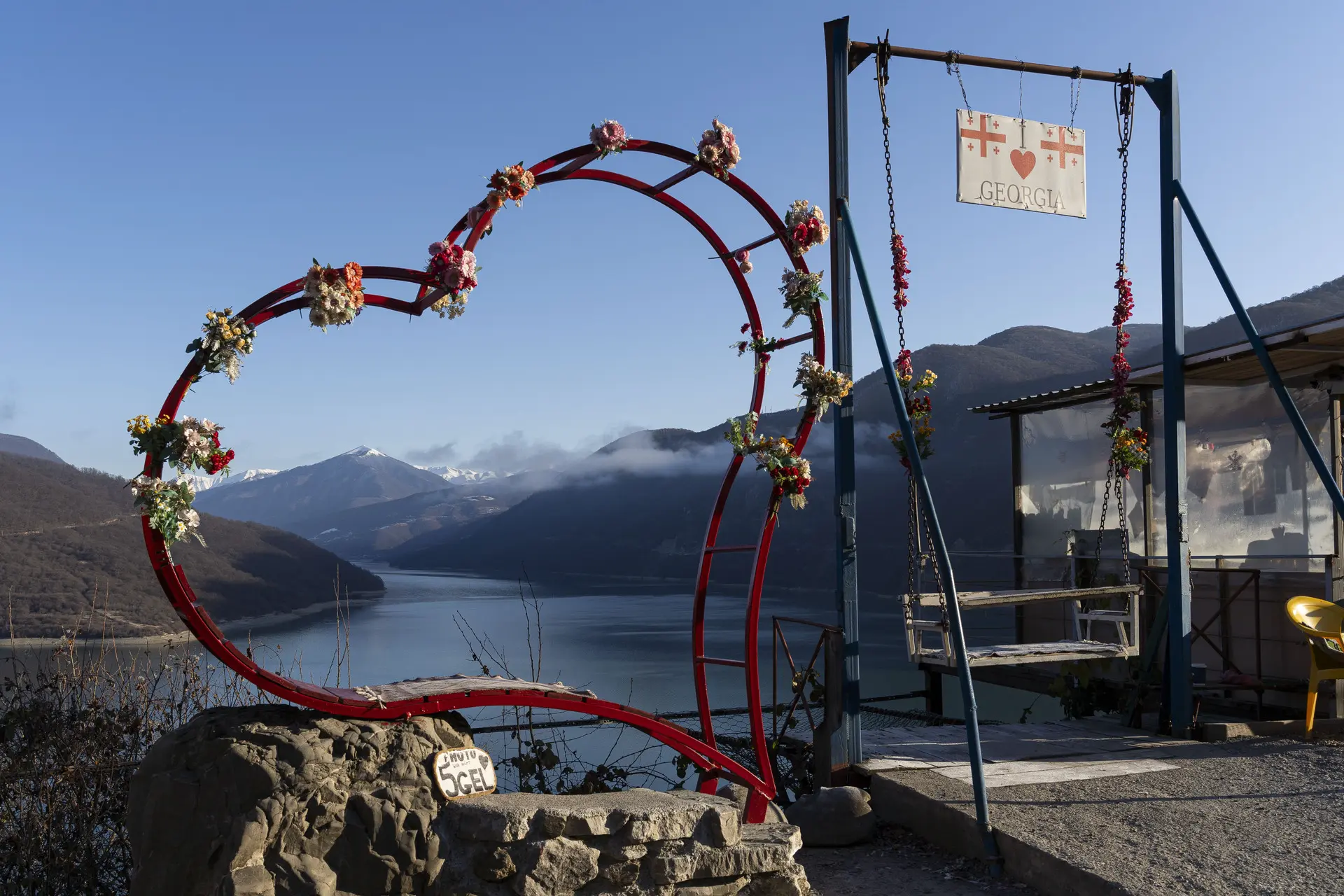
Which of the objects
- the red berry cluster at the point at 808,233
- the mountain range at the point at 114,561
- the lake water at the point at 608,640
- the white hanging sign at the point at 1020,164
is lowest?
the lake water at the point at 608,640

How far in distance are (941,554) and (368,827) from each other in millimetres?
2545

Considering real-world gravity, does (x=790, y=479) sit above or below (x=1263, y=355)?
below

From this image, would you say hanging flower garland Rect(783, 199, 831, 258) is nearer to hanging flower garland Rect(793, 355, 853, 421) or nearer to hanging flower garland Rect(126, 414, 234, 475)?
hanging flower garland Rect(793, 355, 853, 421)

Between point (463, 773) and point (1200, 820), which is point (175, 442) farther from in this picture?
point (1200, 820)

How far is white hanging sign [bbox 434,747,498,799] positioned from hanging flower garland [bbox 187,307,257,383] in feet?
4.85

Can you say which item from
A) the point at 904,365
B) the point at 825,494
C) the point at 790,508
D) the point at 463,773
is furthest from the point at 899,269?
the point at 825,494

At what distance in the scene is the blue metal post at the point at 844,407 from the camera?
5125 mm

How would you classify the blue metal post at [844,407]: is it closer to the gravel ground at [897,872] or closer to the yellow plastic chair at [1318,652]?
the gravel ground at [897,872]

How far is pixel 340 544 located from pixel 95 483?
13303cm

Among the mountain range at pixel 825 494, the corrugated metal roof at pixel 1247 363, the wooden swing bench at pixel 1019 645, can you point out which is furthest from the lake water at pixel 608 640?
the mountain range at pixel 825 494

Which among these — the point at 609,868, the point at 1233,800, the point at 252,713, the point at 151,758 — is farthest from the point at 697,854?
the point at 1233,800

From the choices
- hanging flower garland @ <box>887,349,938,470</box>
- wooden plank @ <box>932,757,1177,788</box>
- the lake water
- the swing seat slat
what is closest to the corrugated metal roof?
the swing seat slat

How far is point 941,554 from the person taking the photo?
14.6 feet

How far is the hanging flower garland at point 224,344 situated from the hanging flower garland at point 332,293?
0.73ft
